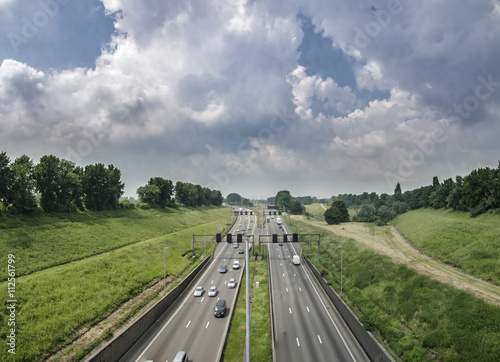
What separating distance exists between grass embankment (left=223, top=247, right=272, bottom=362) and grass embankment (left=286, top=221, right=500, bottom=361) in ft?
40.8

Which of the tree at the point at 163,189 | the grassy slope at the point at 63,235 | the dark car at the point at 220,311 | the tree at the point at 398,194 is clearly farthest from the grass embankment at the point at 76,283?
the tree at the point at 398,194

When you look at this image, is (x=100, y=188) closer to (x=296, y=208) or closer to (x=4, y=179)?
(x=4, y=179)

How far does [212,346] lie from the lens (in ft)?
86.7

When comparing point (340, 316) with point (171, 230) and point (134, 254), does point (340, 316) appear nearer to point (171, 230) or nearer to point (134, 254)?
point (134, 254)

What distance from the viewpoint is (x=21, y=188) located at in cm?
5281

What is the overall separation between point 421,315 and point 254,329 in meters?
20.6

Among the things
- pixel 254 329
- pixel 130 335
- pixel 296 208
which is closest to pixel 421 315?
pixel 254 329

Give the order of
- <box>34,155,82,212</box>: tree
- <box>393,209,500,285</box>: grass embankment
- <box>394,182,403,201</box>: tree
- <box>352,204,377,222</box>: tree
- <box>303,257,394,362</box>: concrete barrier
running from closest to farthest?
<box>303,257,394,362</box>: concrete barrier < <box>393,209,500,285</box>: grass embankment < <box>34,155,82,212</box>: tree < <box>352,204,377,222</box>: tree < <box>394,182,403,201</box>: tree

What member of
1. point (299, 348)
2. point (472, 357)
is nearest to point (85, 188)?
point (299, 348)

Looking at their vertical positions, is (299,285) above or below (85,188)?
below

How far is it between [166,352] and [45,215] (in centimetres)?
5155

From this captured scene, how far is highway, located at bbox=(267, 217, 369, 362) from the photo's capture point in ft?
83.1

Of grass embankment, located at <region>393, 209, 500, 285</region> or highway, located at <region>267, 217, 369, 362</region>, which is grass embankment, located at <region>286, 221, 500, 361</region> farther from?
grass embankment, located at <region>393, 209, 500, 285</region>

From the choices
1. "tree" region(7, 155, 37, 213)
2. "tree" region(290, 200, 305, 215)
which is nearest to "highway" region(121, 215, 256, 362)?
"tree" region(7, 155, 37, 213)
